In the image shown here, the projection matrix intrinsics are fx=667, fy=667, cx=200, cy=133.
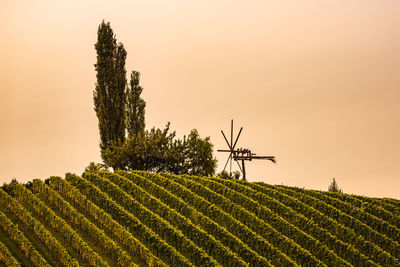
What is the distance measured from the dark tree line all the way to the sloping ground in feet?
38.0

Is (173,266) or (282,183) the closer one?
(173,266)

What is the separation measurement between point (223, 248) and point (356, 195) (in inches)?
443

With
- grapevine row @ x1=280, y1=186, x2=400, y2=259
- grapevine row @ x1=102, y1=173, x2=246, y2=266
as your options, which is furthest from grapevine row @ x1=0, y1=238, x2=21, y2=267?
grapevine row @ x1=280, y1=186, x2=400, y2=259

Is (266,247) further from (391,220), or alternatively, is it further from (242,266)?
(391,220)

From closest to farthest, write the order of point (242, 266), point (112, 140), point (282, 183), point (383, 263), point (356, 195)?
point (242, 266) → point (383, 263) → point (356, 195) → point (282, 183) → point (112, 140)

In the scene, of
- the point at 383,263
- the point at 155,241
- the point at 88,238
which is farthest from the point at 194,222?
the point at 383,263

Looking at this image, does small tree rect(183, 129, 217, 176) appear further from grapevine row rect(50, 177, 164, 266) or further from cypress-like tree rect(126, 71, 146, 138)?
grapevine row rect(50, 177, 164, 266)

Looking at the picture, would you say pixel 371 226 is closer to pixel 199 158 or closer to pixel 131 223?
pixel 131 223

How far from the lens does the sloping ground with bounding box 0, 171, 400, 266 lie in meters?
26.3

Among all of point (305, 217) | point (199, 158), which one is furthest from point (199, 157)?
point (305, 217)

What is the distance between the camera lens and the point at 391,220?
31203 mm

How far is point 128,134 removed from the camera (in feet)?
161

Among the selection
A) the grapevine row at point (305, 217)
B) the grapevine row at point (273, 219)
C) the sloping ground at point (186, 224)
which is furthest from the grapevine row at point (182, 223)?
the grapevine row at point (305, 217)

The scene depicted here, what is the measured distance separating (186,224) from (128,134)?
20927mm
